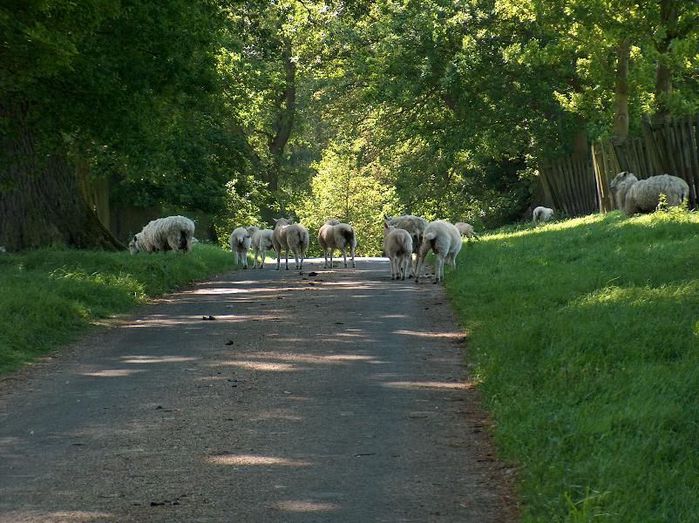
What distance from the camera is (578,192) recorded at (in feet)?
130

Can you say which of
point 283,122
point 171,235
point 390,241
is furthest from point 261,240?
point 283,122

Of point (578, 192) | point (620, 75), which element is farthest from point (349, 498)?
point (578, 192)

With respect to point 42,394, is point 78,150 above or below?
above

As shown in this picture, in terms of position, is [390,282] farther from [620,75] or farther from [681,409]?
[681,409]

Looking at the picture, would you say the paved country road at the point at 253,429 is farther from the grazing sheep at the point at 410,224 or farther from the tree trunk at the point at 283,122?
the tree trunk at the point at 283,122

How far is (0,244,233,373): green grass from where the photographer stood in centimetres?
1359

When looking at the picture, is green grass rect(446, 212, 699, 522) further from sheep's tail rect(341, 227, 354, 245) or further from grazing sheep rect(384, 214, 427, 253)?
sheep's tail rect(341, 227, 354, 245)

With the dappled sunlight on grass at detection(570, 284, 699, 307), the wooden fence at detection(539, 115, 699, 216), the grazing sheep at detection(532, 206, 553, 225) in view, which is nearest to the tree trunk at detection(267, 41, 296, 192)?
the grazing sheep at detection(532, 206, 553, 225)

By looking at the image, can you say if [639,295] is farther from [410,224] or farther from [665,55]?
[665,55]

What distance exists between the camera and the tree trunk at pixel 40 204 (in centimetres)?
2303

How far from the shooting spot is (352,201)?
80562 mm

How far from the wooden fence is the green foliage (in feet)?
133

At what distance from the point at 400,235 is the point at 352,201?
57.4 m

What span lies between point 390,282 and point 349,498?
16210 mm
